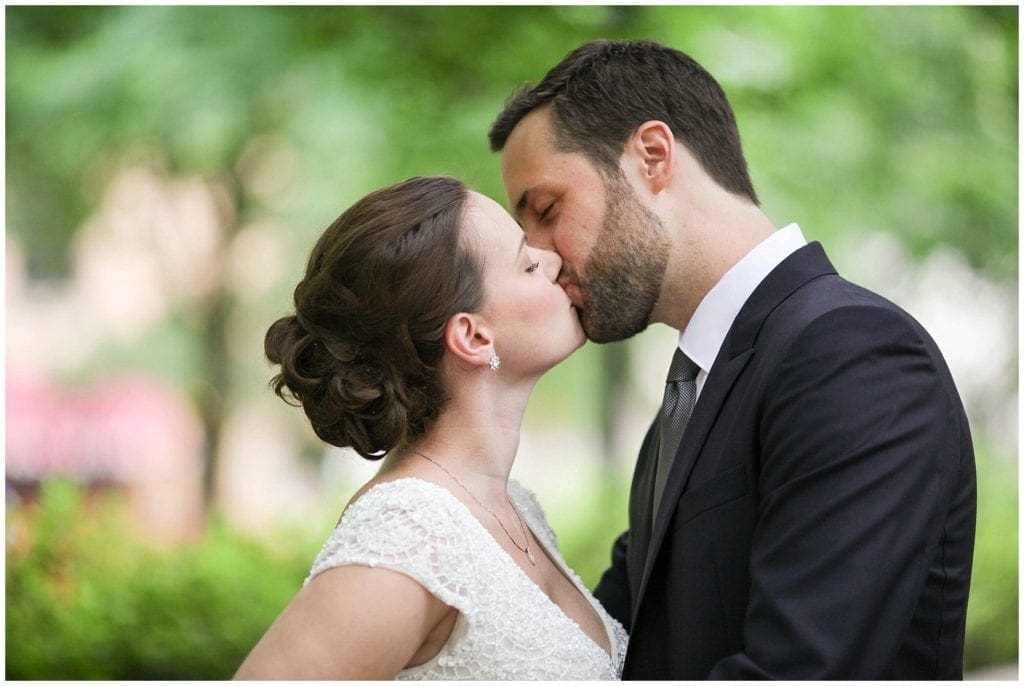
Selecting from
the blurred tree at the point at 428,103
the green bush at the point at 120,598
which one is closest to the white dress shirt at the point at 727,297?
the blurred tree at the point at 428,103

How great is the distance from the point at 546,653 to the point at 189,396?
15.8 feet

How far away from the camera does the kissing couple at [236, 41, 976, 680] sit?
6.55 feet

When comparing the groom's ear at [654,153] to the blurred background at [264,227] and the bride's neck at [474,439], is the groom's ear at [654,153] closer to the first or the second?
the bride's neck at [474,439]

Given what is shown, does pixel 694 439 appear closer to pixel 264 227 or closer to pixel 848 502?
pixel 848 502

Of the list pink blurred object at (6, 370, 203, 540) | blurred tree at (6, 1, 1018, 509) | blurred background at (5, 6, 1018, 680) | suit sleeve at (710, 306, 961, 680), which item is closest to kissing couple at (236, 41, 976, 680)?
suit sleeve at (710, 306, 961, 680)

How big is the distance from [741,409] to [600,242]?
74cm

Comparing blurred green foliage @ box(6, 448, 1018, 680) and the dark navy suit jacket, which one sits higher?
the dark navy suit jacket

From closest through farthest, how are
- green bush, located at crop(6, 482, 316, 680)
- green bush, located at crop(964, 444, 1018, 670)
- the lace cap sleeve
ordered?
the lace cap sleeve, green bush, located at crop(6, 482, 316, 680), green bush, located at crop(964, 444, 1018, 670)

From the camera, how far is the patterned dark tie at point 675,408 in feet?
8.63

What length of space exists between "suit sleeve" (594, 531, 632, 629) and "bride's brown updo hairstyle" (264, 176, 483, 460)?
905mm

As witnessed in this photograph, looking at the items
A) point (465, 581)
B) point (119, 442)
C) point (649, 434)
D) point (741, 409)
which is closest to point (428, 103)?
point (119, 442)

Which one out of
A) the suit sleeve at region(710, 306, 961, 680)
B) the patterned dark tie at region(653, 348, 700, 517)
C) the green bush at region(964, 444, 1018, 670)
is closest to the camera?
the suit sleeve at region(710, 306, 961, 680)

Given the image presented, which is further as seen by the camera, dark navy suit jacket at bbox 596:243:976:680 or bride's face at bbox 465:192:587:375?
bride's face at bbox 465:192:587:375

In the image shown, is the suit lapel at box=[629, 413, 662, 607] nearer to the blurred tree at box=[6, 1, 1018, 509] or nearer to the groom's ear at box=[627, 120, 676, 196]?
the groom's ear at box=[627, 120, 676, 196]
